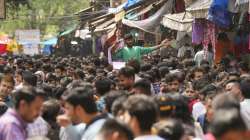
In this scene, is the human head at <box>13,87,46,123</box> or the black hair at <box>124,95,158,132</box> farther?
the human head at <box>13,87,46,123</box>

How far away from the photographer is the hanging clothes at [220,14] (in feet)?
43.5

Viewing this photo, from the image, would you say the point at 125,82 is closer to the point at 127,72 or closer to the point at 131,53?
the point at 127,72

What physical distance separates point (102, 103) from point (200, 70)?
4.21 metres

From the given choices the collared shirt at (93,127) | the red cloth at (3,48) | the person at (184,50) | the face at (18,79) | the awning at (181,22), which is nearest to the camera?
the collared shirt at (93,127)

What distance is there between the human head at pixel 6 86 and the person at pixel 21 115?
10.7 ft

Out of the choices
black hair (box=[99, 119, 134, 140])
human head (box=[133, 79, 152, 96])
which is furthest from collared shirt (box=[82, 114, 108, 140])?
human head (box=[133, 79, 152, 96])

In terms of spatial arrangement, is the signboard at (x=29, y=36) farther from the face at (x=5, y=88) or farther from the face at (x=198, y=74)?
the face at (x=5, y=88)

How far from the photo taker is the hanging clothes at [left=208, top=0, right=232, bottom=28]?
13250mm

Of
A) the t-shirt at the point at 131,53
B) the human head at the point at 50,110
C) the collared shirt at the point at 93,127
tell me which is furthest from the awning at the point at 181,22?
the collared shirt at the point at 93,127

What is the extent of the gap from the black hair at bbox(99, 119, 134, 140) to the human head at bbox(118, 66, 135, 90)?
4393 millimetres

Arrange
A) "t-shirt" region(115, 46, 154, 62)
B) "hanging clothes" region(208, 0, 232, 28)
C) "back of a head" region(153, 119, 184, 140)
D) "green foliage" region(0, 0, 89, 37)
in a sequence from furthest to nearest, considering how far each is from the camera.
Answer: "green foliage" region(0, 0, 89, 37)
"t-shirt" region(115, 46, 154, 62)
"hanging clothes" region(208, 0, 232, 28)
"back of a head" region(153, 119, 184, 140)

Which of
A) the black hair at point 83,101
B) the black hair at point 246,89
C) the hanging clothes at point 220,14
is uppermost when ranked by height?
the hanging clothes at point 220,14

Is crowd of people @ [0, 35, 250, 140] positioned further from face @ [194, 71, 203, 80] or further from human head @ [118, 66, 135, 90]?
face @ [194, 71, 203, 80]

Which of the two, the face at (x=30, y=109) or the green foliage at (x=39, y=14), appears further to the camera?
the green foliage at (x=39, y=14)
